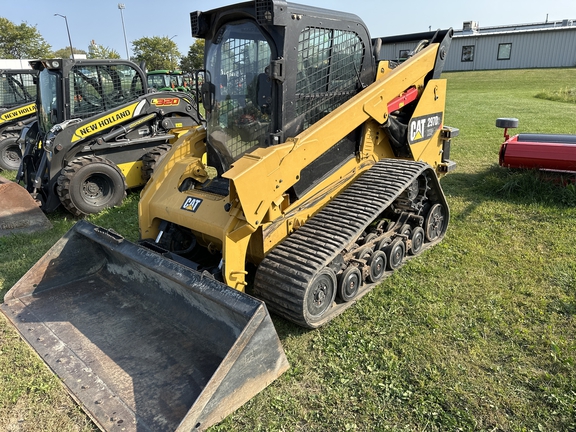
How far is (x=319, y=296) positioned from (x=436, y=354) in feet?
2.97

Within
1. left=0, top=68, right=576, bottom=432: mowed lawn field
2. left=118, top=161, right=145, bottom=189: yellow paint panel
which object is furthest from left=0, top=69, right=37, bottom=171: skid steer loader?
left=0, top=68, right=576, bottom=432: mowed lawn field

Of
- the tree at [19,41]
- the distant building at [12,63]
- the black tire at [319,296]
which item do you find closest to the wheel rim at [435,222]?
the black tire at [319,296]

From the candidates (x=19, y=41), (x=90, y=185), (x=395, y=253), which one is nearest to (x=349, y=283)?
(x=395, y=253)

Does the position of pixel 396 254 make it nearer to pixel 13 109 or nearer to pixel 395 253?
pixel 395 253

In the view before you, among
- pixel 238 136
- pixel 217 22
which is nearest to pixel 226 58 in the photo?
pixel 217 22

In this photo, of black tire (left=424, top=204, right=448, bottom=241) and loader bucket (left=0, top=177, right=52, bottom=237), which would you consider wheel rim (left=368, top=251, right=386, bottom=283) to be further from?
loader bucket (left=0, top=177, right=52, bottom=237)

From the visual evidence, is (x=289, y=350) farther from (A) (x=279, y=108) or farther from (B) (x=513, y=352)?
(A) (x=279, y=108)

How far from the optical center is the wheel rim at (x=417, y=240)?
4.54 meters

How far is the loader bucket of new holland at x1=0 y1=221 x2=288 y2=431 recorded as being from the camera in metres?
2.61

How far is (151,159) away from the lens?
7203 millimetres

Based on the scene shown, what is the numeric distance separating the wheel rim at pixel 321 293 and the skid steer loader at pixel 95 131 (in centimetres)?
443

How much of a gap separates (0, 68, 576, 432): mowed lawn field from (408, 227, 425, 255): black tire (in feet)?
0.37

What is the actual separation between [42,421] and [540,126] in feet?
40.7

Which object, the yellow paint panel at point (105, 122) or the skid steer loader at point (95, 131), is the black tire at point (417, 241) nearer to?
the skid steer loader at point (95, 131)
